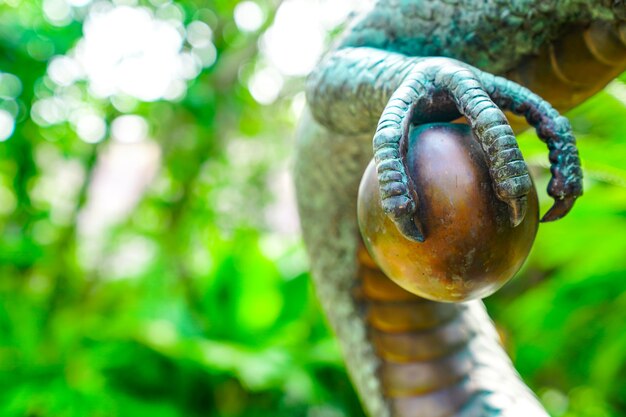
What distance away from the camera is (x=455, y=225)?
39 cm

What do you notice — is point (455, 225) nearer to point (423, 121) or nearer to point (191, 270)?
point (423, 121)

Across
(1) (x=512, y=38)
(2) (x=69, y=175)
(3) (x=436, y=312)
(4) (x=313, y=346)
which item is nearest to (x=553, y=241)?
(4) (x=313, y=346)

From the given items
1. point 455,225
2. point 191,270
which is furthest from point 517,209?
point 191,270

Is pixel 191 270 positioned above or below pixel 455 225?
below

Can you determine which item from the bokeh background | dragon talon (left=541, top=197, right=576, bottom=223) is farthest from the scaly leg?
the bokeh background

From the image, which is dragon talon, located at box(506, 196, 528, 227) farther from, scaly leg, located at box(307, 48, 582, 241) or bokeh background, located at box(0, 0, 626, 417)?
bokeh background, located at box(0, 0, 626, 417)

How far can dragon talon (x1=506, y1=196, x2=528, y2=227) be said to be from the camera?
374 millimetres

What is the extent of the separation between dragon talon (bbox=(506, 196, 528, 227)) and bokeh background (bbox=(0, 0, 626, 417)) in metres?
1.15

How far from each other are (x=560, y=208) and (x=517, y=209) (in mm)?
67

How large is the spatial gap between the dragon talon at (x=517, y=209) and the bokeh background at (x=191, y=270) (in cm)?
115

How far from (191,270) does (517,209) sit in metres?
2.24

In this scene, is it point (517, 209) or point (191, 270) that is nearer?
point (517, 209)

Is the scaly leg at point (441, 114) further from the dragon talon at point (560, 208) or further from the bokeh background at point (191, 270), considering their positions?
the bokeh background at point (191, 270)

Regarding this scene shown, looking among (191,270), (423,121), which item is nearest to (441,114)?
(423,121)
